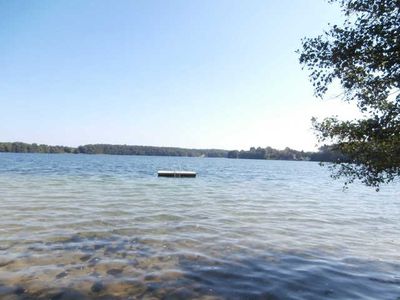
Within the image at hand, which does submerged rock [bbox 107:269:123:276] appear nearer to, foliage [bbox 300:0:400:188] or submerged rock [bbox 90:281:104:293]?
submerged rock [bbox 90:281:104:293]

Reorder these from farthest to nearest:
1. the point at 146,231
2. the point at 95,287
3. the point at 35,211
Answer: the point at 35,211 < the point at 146,231 < the point at 95,287

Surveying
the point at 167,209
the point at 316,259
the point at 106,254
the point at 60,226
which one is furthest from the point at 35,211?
the point at 316,259

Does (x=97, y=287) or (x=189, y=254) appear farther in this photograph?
(x=189, y=254)

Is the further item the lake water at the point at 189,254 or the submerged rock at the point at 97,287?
the lake water at the point at 189,254

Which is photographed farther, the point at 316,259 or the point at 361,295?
the point at 316,259

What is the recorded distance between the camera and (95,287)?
30.7 ft

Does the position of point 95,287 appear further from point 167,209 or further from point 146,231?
point 167,209

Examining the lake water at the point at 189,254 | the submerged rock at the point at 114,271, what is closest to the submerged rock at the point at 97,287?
the lake water at the point at 189,254

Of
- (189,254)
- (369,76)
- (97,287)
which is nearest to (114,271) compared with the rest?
(97,287)

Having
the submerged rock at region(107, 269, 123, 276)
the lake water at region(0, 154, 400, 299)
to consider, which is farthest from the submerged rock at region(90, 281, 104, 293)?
the submerged rock at region(107, 269, 123, 276)

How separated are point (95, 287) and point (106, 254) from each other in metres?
3.16

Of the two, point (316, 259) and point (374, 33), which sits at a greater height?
point (374, 33)

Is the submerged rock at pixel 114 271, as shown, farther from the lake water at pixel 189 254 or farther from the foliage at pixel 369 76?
the foliage at pixel 369 76

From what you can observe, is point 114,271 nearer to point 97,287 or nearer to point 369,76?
point 97,287
